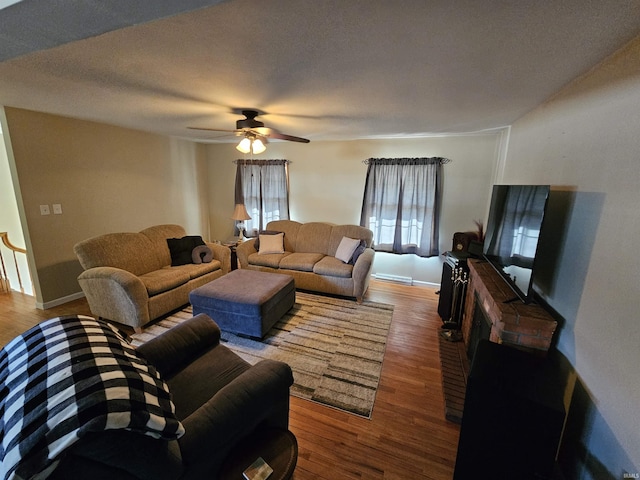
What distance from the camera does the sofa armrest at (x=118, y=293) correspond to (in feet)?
8.58

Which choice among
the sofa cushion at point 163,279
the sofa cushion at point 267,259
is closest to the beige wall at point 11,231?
the sofa cushion at point 163,279

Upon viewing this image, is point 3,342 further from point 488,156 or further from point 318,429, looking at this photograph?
point 488,156

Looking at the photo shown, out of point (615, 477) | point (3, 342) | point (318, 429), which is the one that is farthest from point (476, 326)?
point (3, 342)

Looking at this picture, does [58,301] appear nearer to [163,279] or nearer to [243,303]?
[163,279]

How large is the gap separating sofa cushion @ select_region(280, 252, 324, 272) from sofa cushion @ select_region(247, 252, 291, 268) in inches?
3.1

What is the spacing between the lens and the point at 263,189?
16.1 feet

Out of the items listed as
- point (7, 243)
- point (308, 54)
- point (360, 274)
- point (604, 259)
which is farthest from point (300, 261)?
point (7, 243)

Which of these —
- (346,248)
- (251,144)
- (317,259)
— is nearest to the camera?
(251,144)

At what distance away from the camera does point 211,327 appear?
1785mm

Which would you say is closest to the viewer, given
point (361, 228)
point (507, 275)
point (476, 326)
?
point (507, 275)

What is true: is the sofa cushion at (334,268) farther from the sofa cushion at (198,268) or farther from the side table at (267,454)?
the side table at (267,454)

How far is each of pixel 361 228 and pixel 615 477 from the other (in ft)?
10.5

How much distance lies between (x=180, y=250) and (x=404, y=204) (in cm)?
332

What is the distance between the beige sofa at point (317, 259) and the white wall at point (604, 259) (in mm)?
2053
